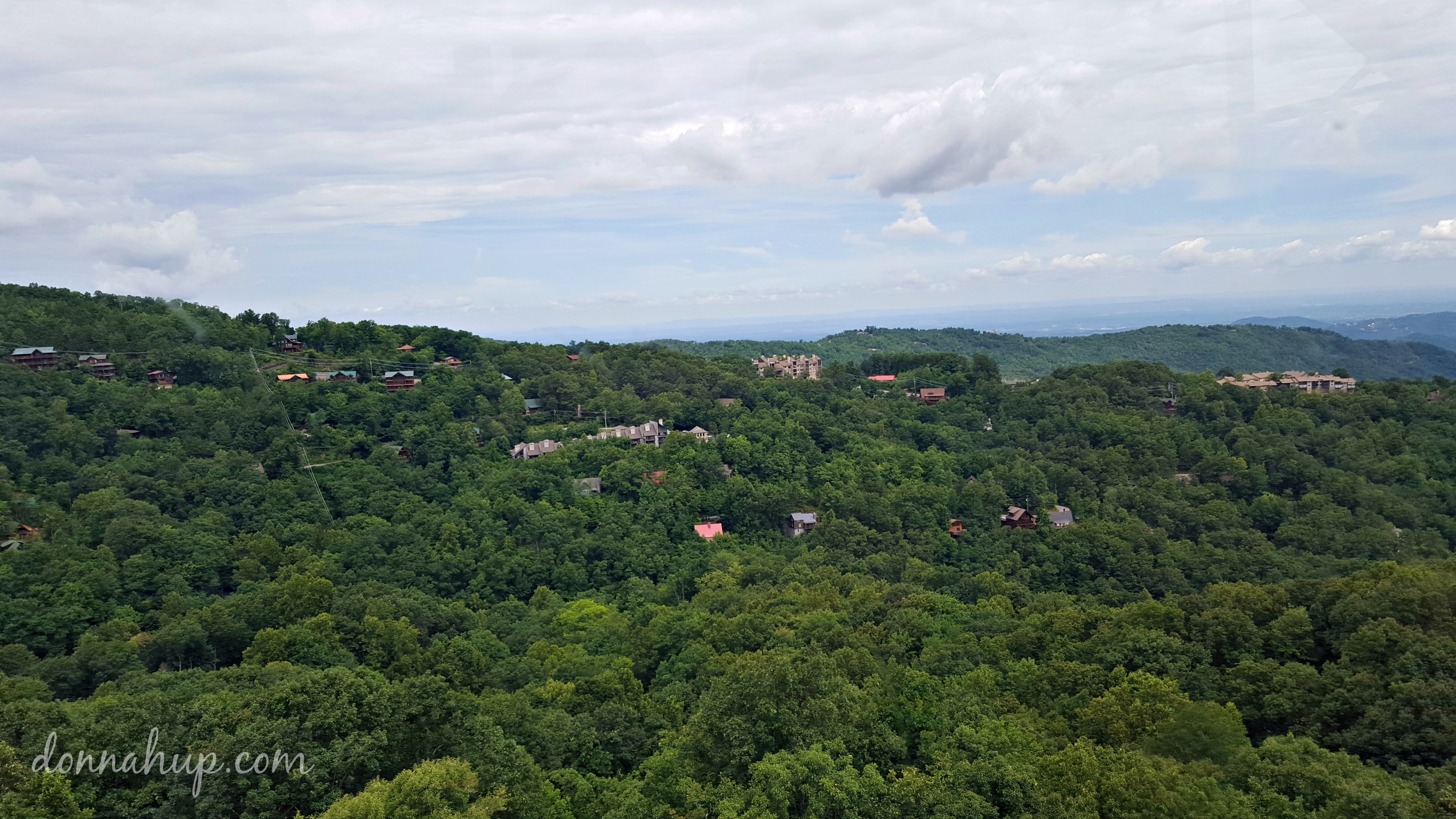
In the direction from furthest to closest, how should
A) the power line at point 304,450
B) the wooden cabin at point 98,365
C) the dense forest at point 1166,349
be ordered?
1. the dense forest at point 1166,349
2. the wooden cabin at point 98,365
3. the power line at point 304,450

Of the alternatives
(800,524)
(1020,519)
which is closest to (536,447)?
(800,524)

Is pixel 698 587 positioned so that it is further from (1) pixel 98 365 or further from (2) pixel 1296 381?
(2) pixel 1296 381

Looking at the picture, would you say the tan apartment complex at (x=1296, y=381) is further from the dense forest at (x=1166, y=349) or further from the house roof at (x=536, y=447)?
the house roof at (x=536, y=447)

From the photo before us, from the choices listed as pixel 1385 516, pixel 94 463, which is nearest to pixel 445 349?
pixel 94 463

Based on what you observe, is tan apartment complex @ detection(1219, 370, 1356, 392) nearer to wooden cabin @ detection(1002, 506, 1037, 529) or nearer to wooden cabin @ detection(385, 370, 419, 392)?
wooden cabin @ detection(1002, 506, 1037, 529)

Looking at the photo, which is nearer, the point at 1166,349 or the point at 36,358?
the point at 36,358

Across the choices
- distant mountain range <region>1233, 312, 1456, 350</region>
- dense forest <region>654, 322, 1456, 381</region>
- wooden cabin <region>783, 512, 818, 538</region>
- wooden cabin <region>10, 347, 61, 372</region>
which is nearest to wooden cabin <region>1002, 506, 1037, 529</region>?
wooden cabin <region>783, 512, 818, 538</region>

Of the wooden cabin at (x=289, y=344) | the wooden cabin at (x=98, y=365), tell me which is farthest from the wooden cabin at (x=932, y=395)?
the wooden cabin at (x=98, y=365)
